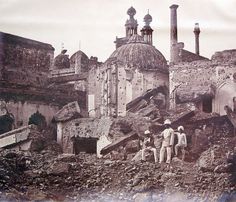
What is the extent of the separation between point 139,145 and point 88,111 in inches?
81.1

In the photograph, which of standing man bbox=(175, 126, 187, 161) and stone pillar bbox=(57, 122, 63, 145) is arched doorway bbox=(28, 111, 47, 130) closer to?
stone pillar bbox=(57, 122, 63, 145)

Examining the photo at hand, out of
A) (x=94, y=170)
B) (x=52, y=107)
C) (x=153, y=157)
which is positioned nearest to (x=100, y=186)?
(x=94, y=170)

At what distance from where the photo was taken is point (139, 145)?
6.31 metres

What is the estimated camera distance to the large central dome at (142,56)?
1021cm

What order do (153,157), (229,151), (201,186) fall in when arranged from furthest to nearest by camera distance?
(153,157), (229,151), (201,186)

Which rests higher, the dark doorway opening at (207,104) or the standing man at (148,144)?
the dark doorway opening at (207,104)

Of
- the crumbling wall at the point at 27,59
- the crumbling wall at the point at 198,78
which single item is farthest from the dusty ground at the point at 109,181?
the crumbling wall at the point at 27,59

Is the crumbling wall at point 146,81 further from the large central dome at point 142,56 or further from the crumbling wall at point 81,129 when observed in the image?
the crumbling wall at point 81,129

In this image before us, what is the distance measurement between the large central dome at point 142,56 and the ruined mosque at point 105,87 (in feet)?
0.07

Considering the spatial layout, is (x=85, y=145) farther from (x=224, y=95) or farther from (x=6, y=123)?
(x=224, y=95)

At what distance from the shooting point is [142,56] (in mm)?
10555

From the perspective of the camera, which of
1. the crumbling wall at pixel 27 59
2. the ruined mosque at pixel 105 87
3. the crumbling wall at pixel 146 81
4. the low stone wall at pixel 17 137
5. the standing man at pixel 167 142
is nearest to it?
the standing man at pixel 167 142

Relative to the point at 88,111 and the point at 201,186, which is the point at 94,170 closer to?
the point at 201,186

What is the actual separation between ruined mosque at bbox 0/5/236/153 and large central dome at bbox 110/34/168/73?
0.02 metres
